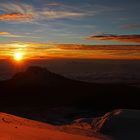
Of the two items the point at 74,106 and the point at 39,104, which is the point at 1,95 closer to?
the point at 39,104

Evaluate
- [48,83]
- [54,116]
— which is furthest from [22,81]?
[54,116]

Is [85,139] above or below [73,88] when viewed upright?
below

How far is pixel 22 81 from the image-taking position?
38031mm

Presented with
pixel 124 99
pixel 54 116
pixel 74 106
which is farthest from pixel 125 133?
pixel 124 99

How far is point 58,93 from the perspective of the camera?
1336 inches

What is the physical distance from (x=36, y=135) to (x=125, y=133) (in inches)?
233

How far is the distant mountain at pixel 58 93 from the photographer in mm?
30609

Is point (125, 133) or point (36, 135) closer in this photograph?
point (36, 135)

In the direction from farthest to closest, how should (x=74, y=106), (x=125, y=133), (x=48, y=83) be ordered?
(x=48, y=83) → (x=74, y=106) → (x=125, y=133)

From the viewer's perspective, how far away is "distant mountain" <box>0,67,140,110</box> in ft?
100

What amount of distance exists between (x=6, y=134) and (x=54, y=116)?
17150mm

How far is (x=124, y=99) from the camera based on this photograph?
3231 centimetres

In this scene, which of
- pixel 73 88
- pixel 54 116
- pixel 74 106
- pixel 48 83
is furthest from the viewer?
pixel 48 83

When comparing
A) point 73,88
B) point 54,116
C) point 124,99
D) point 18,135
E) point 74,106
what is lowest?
point 18,135
